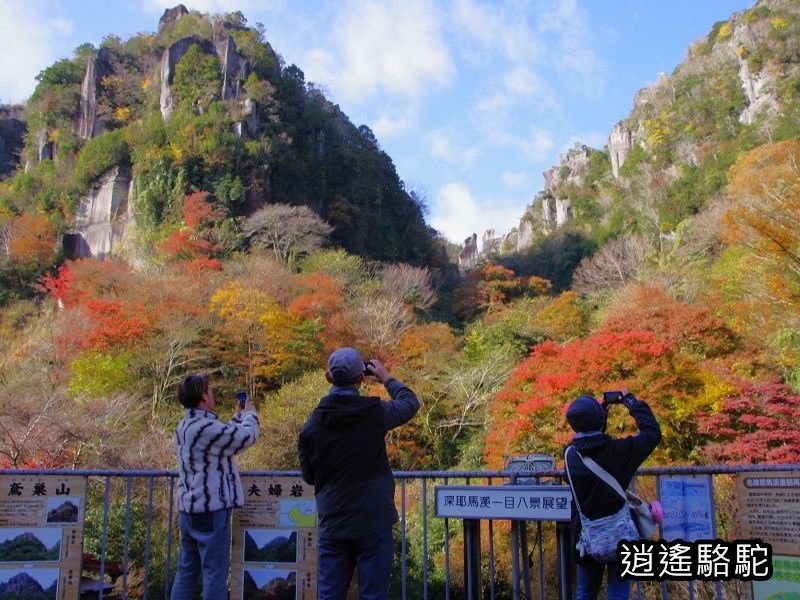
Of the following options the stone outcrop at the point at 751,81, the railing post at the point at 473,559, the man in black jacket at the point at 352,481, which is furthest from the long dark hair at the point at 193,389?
the stone outcrop at the point at 751,81

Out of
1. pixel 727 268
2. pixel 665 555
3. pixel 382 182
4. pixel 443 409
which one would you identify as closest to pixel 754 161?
pixel 727 268

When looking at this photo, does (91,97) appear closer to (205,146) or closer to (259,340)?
(205,146)

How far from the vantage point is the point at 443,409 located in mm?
18859

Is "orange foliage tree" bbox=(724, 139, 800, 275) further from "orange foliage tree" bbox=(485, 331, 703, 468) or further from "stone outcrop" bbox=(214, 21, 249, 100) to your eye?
"stone outcrop" bbox=(214, 21, 249, 100)

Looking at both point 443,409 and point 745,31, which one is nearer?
point 443,409

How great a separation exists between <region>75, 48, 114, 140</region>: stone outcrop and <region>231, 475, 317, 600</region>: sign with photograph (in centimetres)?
3748

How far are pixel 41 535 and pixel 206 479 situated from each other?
140cm

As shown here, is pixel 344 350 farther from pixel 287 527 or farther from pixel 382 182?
pixel 382 182

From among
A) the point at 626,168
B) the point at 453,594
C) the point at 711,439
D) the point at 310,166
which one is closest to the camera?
the point at 453,594

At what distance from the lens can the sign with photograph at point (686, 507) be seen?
347 centimetres

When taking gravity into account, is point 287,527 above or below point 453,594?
above

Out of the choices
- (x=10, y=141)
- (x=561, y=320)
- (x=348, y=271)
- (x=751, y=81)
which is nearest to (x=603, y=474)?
(x=561, y=320)

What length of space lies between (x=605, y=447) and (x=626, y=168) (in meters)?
47.7

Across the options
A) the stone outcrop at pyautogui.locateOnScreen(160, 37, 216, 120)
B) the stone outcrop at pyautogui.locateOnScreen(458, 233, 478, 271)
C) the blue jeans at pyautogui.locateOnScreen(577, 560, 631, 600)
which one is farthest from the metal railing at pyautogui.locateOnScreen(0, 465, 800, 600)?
the stone outcrop at pyautogui.locateOnScreen(458, 233, 478, 271)
